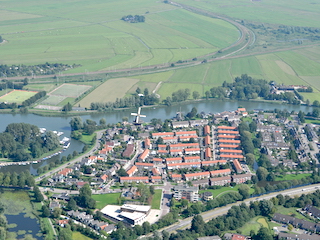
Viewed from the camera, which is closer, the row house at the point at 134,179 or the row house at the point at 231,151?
the row house at the point at 134,179

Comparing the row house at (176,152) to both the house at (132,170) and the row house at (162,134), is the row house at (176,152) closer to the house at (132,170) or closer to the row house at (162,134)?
the row house at (162,134)

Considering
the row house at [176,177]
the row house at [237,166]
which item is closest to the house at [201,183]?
the row house at [176,177]

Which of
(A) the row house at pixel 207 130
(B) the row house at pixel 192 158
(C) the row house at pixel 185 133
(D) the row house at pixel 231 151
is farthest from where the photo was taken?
(A) the row house at pixel 207 130

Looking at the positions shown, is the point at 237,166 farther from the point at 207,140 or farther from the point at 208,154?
the point at 207,140

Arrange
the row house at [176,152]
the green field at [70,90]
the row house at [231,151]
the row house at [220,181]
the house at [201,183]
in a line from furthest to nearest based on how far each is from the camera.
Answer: the green field at [70,90] < the row house at [176,152] < the row house at [231,151] < the row house at [220,181] < the house at [201,183]

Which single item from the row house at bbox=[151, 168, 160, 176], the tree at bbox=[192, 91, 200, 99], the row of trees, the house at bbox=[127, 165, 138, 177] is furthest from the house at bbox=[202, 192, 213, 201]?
the tree at bbox=[192, 91, 200, 99]

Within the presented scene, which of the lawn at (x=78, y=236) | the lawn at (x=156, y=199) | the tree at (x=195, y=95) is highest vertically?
the tree at (x=195, y=95)
